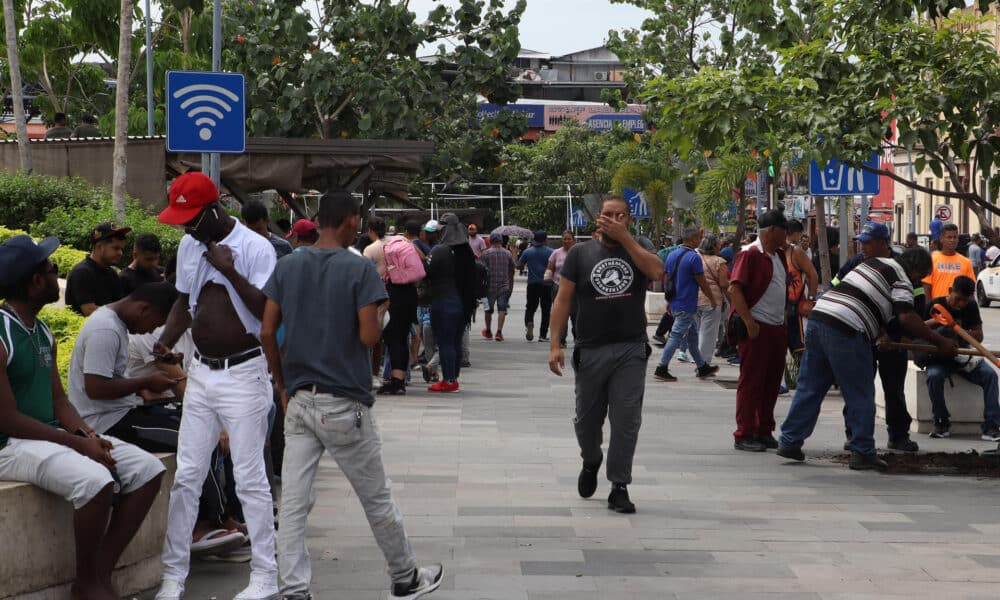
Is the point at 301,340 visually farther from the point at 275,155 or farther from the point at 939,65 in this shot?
the point at 275,155

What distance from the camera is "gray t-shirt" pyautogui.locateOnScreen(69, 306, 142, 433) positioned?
6.30 meters

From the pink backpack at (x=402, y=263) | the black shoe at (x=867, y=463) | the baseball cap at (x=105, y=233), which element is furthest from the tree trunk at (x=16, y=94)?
the black shoe at (x=867, y=463)

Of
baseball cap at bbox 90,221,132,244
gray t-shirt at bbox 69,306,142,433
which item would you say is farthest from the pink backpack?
gray t-shirt at bbox 69,306,142,433

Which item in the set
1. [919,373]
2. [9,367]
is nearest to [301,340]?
[9,367]

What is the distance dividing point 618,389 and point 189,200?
9.98 feet

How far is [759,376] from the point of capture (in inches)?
414

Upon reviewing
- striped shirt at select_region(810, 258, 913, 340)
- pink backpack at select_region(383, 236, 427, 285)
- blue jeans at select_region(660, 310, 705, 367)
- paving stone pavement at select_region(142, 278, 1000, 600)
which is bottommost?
paving stone pavement at select_region(142, 278, 1000, 600)

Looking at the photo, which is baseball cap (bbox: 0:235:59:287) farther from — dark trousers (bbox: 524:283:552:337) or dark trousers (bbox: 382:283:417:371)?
dark trousers (bbox: 524:283:552:337)

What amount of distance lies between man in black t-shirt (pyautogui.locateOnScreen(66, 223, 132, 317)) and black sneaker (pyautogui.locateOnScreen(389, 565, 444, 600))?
3.60m

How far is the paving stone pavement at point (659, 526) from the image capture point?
20.9 feet

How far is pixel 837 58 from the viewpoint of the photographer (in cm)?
999

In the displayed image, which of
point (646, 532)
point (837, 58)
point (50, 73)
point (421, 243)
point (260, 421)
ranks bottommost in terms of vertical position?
point (646, 532)

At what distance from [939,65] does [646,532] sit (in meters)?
4.26

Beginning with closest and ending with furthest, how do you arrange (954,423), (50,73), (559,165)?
(954,423)
(50,73)
(559,165)
